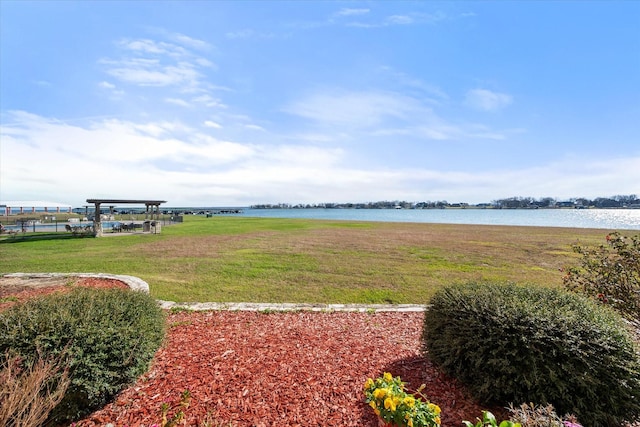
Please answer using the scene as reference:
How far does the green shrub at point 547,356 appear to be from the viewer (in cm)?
249

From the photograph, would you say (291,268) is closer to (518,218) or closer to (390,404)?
(390,404)

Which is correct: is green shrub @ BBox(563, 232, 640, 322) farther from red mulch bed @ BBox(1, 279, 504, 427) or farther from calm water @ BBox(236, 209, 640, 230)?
calm water @ BBox(236, 209, 640, 230)

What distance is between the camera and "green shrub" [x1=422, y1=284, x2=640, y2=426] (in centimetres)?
249

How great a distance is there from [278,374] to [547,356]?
2794 millimetres

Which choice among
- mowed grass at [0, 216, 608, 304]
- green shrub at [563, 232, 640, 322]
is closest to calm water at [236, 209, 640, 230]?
mowed grass at [0, 216, 608, 304]

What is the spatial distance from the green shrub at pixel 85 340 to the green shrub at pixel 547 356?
3.45m

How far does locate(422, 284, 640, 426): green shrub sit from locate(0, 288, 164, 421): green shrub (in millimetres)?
→ 3450

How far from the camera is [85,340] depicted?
2.77m

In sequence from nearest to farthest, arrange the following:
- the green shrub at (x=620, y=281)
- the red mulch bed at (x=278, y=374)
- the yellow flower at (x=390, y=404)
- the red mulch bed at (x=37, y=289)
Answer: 1. the yellow flower at (x=390, y=404)
2. the red mulch bed at (x=278, y=374)
3. the green shrub at (x=620, y=281)
4. the red mulch bed at (x=37, y=289)

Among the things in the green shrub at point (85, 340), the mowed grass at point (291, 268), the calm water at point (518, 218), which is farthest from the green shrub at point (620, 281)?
the calm water at point (518, 218)

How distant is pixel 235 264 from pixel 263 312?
221 inches

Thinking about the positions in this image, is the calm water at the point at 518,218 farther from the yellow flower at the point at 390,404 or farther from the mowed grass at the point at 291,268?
the yellow flower at the point at 390,404

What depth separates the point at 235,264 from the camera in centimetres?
1086

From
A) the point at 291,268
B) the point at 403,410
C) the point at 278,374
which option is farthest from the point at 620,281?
the point at 291,268
